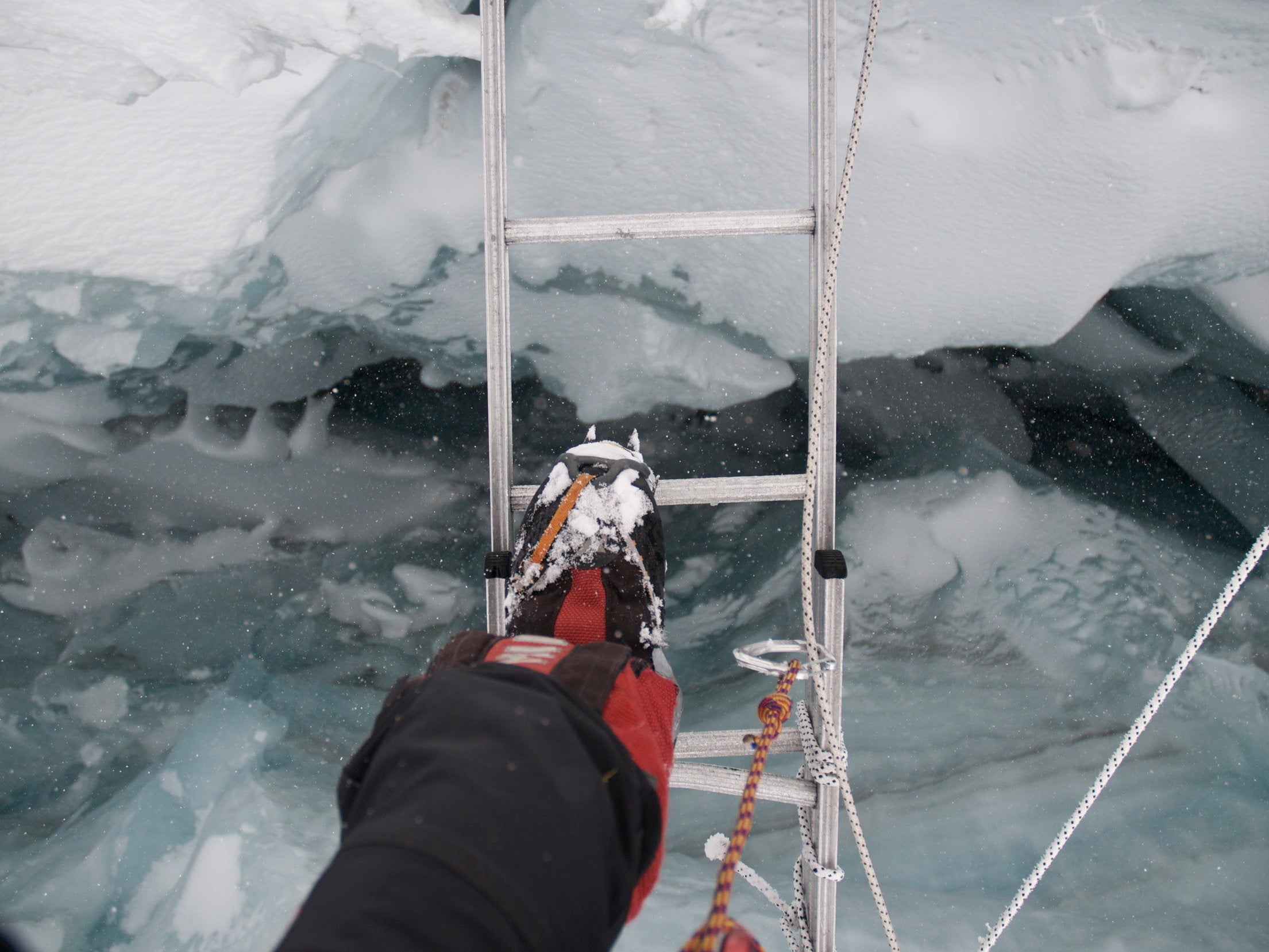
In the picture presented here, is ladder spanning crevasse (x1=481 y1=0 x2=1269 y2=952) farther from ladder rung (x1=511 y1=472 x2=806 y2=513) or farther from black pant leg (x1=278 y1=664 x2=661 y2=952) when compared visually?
black pant leg (x1=278 y1=664 x2=661 y2=952)

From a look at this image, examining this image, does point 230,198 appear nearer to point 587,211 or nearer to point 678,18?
point 587,211

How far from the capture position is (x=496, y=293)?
0.86 meters

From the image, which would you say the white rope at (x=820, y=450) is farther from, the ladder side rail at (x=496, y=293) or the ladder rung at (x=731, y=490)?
the ladder side rail at (x=496, y=293)

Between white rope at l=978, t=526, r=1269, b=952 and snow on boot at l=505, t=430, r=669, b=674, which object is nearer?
white rope at l=978, t=526, r=1269, b=952

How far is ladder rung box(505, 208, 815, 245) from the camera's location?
2.68 ft

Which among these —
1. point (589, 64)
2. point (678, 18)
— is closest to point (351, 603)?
point (589, 64)

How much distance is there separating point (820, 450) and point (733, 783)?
0.47 m

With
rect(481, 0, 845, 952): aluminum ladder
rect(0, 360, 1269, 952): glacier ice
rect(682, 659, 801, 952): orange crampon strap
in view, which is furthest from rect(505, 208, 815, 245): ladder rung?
rect(0, 360, 1269, 952): glacier ice

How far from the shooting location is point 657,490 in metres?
0.90

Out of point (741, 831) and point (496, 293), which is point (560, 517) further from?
point (741, 831)

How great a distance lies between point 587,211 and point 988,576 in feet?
5.18

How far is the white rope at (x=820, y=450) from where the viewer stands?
718 mm

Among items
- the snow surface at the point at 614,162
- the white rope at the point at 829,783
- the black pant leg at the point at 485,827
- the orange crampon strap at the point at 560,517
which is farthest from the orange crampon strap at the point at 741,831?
the snow surface at the point at 614,162

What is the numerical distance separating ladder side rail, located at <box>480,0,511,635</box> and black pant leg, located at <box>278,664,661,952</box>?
38 centimetres
